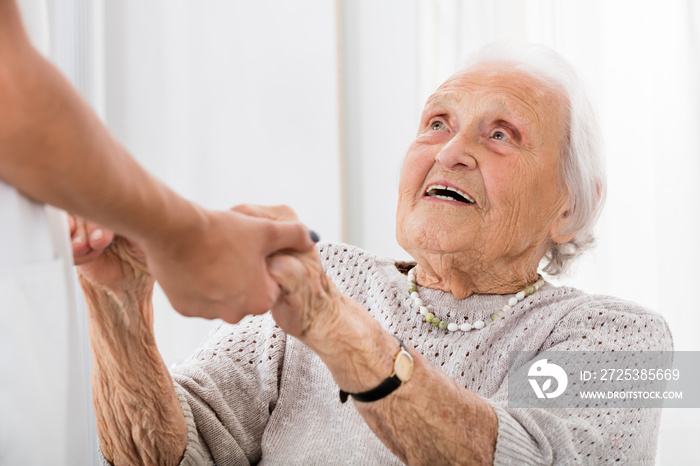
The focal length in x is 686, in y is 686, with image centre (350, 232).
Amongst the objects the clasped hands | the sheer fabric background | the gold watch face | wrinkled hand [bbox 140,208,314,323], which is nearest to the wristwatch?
the gold watch face

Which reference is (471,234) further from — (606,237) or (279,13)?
(279,13)

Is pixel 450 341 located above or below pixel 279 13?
below

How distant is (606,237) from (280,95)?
4.78 feet

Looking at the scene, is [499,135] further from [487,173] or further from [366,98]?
[366,98]

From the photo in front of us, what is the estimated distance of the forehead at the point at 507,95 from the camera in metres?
1.55

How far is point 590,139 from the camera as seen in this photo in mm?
1610

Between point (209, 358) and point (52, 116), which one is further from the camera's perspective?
point (209, 358)

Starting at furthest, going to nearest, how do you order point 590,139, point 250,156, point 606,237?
point 250,156 → point 606,237 → point 590,139

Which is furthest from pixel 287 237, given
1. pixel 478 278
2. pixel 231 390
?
pixel 478 278

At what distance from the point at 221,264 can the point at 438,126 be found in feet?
3.15

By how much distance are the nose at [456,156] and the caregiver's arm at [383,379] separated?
57 cm

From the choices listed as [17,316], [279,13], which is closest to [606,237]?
[279,13]

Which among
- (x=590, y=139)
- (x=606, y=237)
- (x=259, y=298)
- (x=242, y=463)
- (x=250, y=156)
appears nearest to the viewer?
(x=259, y=298)

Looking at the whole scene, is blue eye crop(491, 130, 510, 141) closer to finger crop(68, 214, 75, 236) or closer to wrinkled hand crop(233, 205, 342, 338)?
wrinkled hand crop(233, 205, 342, 338)
